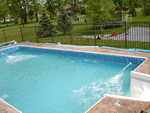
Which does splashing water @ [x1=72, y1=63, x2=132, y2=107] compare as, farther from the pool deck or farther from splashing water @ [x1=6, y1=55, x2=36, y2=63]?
splashing water @ [x1=6, y1=55, x2=36, y2=63]

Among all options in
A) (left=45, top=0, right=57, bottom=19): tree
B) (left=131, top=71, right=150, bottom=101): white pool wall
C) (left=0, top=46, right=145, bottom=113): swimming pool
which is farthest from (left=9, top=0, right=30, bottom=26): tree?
(left=131, top=71, right=150, bottom=101): white pool wall

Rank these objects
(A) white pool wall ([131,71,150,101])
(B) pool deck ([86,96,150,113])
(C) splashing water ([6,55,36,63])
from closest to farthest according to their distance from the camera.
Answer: (B) pool deck ([86,96,150,113]) → (A) white pool wall ([131,71,150,101]) → (C) splashing water ([6,55,36,63])

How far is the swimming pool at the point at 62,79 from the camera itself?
4988mm

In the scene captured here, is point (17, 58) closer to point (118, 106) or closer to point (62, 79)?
point (62, 79)

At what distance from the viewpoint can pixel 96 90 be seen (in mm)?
5402

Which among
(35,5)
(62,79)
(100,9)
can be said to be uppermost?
(35,5)

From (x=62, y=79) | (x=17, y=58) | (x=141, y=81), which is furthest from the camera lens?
(x=17, y=58)

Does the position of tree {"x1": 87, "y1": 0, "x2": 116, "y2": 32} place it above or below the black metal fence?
above

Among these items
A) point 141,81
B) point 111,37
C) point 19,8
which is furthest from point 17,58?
point 19,8

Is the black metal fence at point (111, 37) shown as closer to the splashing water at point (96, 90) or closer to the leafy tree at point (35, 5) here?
the splashing water at point (96, 90)

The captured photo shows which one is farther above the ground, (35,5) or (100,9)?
(35,5)

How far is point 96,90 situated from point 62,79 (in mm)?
1712

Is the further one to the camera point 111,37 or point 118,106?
point 111,37

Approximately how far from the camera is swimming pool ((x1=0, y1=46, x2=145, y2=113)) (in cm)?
499
